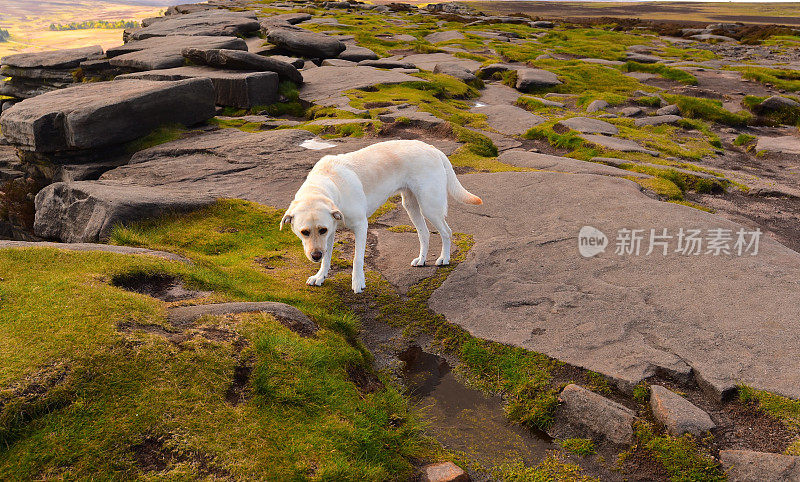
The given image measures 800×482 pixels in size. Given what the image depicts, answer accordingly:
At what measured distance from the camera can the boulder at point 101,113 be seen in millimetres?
13992

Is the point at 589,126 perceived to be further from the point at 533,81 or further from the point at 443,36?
the point at 443,36

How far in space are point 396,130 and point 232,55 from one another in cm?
822

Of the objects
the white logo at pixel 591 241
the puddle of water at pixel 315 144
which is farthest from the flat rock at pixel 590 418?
the puddle of water at pixel 315 144

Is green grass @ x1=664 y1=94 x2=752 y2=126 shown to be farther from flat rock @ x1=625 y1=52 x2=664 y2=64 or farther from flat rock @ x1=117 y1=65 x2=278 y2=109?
flat rock @ x1=625 y1=52 x2=664 y2=64

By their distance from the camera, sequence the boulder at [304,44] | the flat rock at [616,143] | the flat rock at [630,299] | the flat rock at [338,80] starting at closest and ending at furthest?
the flat rock at [630,299] < the flat rock at [616,143] < the flat rock at [338,80] < the boulder at [304,44]

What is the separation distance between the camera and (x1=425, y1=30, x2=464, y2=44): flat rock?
155 feet

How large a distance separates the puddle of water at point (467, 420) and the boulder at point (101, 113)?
11756 millimetres

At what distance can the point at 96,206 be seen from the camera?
10.1 m

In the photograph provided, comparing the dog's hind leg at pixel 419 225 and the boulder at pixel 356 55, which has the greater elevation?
the boulder at pixel 356 55

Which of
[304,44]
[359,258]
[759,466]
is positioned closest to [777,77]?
[304,44]

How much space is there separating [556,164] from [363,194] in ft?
26.9

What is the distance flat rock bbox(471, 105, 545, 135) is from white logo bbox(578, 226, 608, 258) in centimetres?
969

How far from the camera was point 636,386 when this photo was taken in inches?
242

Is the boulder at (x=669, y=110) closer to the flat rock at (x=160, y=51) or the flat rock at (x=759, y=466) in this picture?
the flat rock at (x=160, y=51)
